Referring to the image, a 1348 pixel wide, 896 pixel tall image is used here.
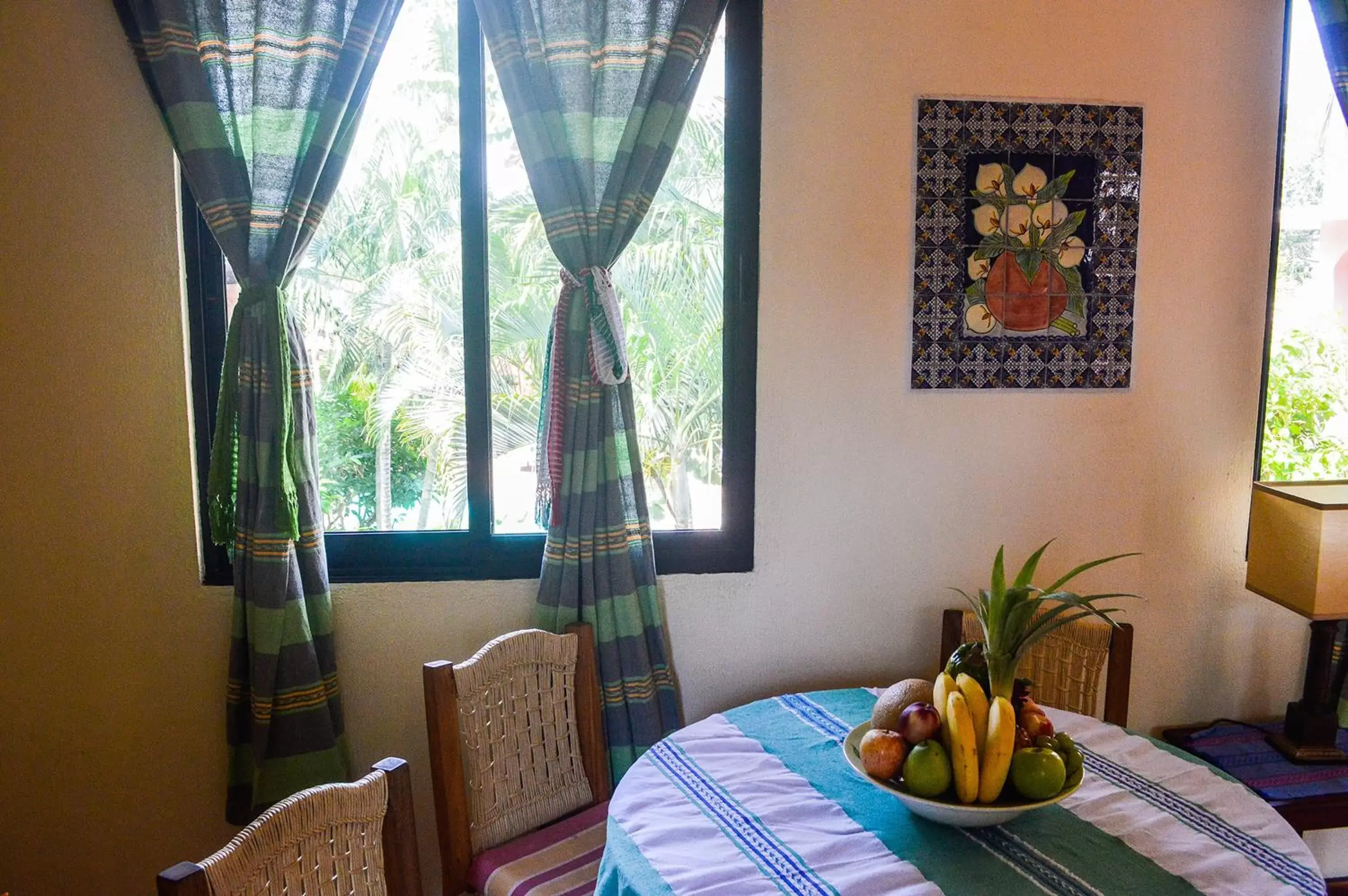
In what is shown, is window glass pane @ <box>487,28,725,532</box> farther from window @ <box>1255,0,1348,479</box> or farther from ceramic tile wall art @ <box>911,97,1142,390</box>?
window @ <box>1255,0,1348,479</box>

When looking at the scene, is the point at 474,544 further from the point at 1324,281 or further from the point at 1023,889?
the point at 1324,281

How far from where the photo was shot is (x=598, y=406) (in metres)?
2.09

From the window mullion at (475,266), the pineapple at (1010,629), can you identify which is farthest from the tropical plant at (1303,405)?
the window mullion at (475,266)

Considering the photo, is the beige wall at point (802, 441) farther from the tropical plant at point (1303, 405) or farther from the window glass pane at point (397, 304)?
the window glass pane at point (397, 304)

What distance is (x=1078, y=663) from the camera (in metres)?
2.02

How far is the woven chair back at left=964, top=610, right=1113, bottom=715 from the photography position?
1989mm

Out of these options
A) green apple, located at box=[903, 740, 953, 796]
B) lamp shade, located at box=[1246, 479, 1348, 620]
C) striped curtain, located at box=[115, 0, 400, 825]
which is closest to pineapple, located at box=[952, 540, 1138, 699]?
green apple, located at box=[903, 740, 953, 796]

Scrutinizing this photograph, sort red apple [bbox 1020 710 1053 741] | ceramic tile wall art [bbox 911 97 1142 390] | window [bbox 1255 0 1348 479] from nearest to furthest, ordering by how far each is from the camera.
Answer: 1. red apple [bbox 1020 710 1053 741]
2. ceramic tile wall art [bbox 911 97 1142 390]
3. window [bbox 1255 0 1348 479]

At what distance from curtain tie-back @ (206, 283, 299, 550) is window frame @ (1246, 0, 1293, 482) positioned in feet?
7.65

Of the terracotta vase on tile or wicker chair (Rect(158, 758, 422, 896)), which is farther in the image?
the terracotta vase on tile

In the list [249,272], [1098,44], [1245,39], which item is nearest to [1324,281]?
[1245,39]

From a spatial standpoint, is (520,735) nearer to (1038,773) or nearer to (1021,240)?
(1038,773)

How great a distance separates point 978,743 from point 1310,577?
1157 mm

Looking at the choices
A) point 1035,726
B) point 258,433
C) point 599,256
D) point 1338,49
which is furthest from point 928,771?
point 1338,49
